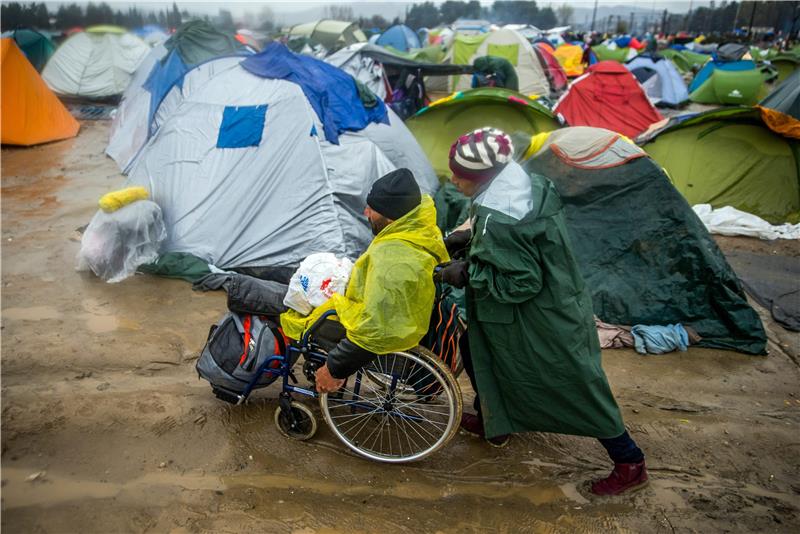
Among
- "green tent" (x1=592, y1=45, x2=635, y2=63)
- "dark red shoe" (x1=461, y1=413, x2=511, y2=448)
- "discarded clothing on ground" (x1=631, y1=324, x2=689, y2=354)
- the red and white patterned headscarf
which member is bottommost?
"green tent" (x1=592, y1=45, x2=635, y2=63)

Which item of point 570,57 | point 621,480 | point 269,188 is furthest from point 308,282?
point 570,57

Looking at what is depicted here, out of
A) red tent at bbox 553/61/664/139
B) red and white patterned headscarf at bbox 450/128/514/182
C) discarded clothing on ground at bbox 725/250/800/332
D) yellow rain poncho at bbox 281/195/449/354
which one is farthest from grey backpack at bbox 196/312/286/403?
red tent at bbox 553/61/664/139

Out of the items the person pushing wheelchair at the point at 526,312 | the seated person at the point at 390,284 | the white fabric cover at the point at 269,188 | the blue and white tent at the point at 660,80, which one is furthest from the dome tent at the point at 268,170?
the blue and white tent at the point at 660,80

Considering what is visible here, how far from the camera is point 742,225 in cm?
698

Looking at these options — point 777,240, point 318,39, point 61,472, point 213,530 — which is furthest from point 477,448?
point 318,39

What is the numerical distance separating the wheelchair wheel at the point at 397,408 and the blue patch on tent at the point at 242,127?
3.40 m

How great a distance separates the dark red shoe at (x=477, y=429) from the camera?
125 inches

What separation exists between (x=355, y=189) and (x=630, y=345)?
3.03 m

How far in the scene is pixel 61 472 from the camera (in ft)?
9.21

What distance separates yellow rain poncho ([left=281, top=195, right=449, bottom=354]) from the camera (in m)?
2.42

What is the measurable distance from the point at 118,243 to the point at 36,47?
13.6 m

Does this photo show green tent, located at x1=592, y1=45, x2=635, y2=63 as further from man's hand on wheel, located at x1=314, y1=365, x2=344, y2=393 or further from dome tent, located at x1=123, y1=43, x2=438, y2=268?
man's hand on wheel, located at x1=314, y1=365, x2=344, y2=393

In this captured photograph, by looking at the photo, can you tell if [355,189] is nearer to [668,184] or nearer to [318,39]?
[668,184]

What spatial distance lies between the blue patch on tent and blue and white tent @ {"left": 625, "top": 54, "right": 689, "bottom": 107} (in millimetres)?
14020
